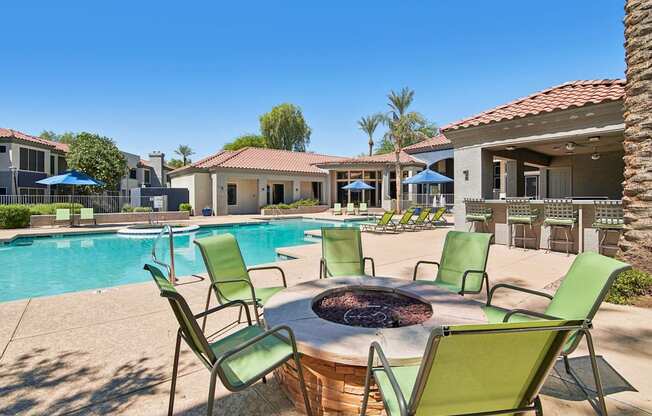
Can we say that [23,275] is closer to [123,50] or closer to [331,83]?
[123,50]

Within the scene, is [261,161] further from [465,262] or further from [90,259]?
[465,262]

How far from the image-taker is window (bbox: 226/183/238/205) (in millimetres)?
27175

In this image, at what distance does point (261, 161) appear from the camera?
29562mm

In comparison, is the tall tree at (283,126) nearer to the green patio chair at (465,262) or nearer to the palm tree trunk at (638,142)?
the palm tree trunk at (638,142)

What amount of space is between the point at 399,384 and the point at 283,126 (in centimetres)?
4831

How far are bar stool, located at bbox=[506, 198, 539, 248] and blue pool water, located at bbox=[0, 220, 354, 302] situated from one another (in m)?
7.55

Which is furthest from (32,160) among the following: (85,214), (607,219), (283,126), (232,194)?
(607,219)

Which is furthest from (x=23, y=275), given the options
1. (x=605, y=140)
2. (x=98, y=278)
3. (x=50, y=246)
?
(x=605, y=140)

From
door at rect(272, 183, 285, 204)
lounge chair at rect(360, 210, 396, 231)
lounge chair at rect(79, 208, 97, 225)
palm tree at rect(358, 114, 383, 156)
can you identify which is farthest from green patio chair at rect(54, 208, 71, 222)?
palm tree at rect(358, 114, 383, 156)

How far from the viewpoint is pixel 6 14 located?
1345cm

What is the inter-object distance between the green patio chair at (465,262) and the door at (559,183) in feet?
46.3

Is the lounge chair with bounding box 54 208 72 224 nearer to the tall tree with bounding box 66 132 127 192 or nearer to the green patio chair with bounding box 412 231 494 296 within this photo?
the tall tree with bounding box 66 132 127 192

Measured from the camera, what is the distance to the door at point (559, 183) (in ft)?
51.2

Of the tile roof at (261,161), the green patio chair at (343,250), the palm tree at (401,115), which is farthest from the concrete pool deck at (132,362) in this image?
the palm tree at (401,115)
